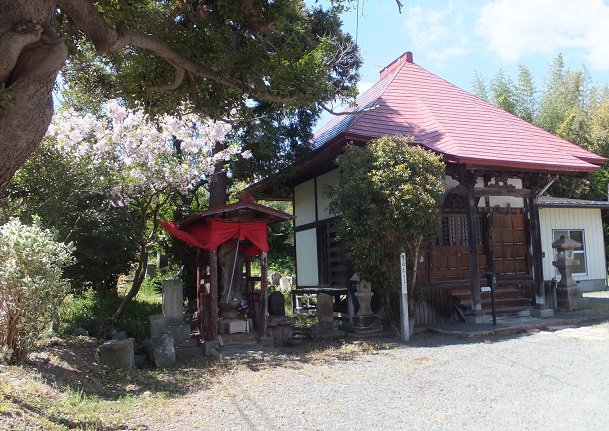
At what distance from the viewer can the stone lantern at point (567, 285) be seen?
12.2 metres

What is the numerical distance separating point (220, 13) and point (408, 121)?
676 centimetres

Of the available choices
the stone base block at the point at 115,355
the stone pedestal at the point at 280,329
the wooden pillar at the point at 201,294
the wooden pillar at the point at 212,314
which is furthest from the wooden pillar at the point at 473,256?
the stone base block at the point at 115,355

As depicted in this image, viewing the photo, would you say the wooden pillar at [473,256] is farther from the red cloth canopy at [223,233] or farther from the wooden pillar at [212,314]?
the wooden pillar at [212,314]

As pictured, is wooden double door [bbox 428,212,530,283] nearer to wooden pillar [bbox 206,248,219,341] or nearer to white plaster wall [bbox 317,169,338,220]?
white plaster wall [bbox 317,169,338,220]

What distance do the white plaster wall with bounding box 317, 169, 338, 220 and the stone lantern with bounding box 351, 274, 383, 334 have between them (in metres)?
2.58

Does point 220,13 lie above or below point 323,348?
above

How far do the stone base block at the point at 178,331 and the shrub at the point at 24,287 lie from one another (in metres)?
2.89

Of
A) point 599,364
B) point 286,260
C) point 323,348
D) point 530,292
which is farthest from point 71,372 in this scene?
point 286,260

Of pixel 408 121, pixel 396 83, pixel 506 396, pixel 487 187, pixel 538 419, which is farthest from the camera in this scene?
pixel 396 83

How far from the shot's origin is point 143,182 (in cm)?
1034

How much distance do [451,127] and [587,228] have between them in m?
8.10

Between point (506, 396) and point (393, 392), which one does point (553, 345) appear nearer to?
point (506, 396)

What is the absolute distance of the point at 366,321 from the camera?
1017 centimetres

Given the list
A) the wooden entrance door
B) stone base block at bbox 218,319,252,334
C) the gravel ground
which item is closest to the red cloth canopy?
stone base block at bbox 218,319,252,334
